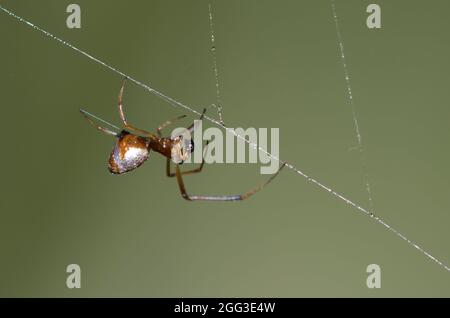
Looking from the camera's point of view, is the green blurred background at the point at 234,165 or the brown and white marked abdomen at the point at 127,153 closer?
the brown and white marked abdomen at the point at 127,153

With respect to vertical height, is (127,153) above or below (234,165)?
below

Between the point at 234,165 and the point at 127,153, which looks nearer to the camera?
the point at 127,153
